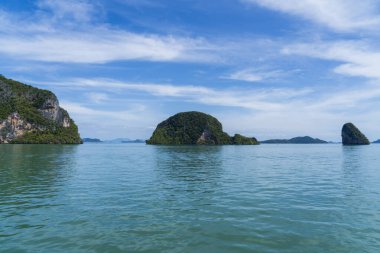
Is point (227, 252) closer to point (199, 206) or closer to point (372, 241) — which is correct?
point (372, 241)

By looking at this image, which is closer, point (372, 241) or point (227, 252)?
point (227, 252)

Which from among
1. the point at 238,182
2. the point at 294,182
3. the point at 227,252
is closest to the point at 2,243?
the point at 227,252

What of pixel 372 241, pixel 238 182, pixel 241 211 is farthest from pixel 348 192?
pixel 372 241

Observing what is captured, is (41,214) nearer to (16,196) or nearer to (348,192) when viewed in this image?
(16,196)

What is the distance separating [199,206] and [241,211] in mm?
3388

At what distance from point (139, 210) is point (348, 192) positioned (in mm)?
20153

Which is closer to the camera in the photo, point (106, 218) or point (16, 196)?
point (106, 218)

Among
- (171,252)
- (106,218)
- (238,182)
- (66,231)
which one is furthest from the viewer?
(238,182)

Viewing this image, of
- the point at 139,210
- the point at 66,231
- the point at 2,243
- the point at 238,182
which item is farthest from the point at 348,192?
the point at 2,243

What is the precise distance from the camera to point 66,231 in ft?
55.1

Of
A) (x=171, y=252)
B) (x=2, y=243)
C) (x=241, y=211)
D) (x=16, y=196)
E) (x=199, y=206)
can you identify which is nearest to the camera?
(x=171, y=252)

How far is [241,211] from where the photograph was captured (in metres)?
21.8

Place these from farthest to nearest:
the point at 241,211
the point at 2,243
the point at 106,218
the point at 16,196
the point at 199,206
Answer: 1. the point at 16,196
2. the point at 199,206
3. the point at 241,211
4. the point at 106,218
5. the point at 2,243

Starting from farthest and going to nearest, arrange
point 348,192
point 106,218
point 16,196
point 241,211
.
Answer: point 348,192, point 16,196, point 241,211, point 106,218
